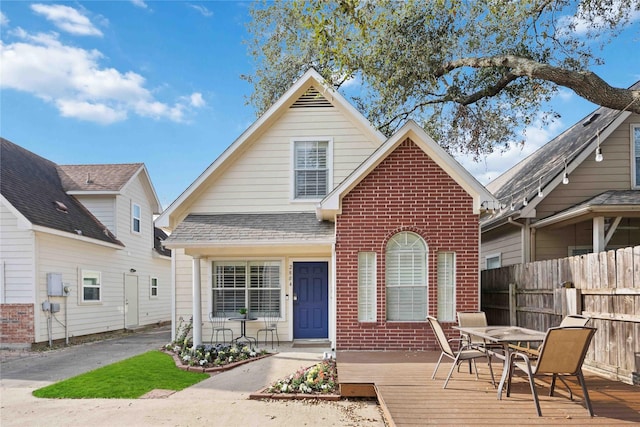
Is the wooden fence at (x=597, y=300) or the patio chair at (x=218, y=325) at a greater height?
the wooden fence at (x=597, y=300)

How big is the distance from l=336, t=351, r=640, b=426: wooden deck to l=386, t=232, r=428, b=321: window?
1.62 metres

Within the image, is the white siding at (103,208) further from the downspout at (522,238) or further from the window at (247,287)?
the downspout at (522,238)

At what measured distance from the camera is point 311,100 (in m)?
11.7

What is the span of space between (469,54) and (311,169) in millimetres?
4918

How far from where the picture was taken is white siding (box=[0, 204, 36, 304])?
11836 millimetres

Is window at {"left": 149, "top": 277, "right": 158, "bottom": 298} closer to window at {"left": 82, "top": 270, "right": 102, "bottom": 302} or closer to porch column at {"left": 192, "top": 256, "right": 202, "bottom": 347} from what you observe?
window at {"left": 82, "top": 270, "right": 102, "bottom": 302}

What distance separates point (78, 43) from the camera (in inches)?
501

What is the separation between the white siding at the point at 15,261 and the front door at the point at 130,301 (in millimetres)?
5191

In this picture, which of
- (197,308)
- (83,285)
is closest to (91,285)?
(83,285)

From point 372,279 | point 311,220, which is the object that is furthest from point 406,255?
point 311,220

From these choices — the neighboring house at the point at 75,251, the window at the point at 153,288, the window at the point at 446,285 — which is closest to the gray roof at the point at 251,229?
the window at the point at 446,285

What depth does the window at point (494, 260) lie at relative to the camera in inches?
527

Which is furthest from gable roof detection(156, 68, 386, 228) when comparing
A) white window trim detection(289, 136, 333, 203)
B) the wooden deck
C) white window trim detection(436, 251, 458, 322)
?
the wooden deck

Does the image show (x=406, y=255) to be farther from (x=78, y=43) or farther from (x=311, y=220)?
(x=78, y=43)
